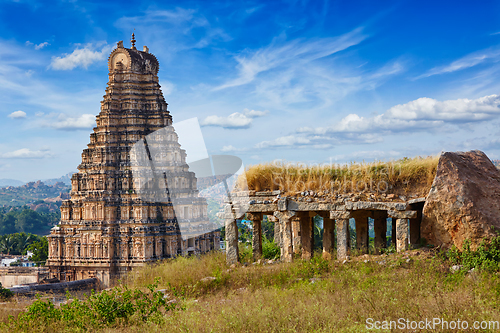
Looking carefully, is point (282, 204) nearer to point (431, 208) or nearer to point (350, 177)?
point (350, 177)

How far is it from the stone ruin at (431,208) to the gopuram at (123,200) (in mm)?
23181

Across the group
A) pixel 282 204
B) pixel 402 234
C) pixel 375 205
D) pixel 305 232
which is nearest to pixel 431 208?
pixel 402 234

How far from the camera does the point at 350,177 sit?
46.6ft

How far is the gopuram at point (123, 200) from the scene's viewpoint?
3700 cm

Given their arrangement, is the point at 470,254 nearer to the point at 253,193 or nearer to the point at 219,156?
the point at 253,193

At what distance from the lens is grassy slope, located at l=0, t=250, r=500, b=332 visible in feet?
28.6

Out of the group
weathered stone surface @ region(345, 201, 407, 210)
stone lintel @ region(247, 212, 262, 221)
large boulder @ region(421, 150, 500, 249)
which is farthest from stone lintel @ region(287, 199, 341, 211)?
large boulder @ region(421, 150, 500, 249)

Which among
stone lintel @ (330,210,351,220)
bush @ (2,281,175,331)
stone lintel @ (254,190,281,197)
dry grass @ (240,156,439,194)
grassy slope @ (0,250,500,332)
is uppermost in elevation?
dry grass @ (240,156,439,194)

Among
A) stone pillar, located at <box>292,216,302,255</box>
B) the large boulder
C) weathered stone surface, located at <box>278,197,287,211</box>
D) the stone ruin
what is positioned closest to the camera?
the large boulder

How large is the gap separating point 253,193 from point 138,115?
1071 inches

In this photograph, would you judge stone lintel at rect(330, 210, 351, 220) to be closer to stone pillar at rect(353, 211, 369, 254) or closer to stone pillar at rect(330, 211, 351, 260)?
stone pillar at rect(330, 211, 351, 260)

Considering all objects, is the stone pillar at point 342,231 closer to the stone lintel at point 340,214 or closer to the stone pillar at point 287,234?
the stone lintel at point 340,214

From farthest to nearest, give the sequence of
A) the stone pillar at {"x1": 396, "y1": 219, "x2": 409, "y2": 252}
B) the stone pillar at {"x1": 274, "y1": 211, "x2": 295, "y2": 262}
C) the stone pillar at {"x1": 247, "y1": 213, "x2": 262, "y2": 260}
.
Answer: the stone pillar at {"x1": 247, "y1": 213, "x2": 262, "y2": 260}, the stone pillar at {"x1": 274, "y1": 211, "x2": 295, "y2": 262}, the stone pillar at {"x1": 396, "y1": 219, "x2": 409, "y2": 252}

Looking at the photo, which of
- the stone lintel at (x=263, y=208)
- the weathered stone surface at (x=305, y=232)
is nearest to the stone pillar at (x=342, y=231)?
the stone lintel at (x=263, y=208)
